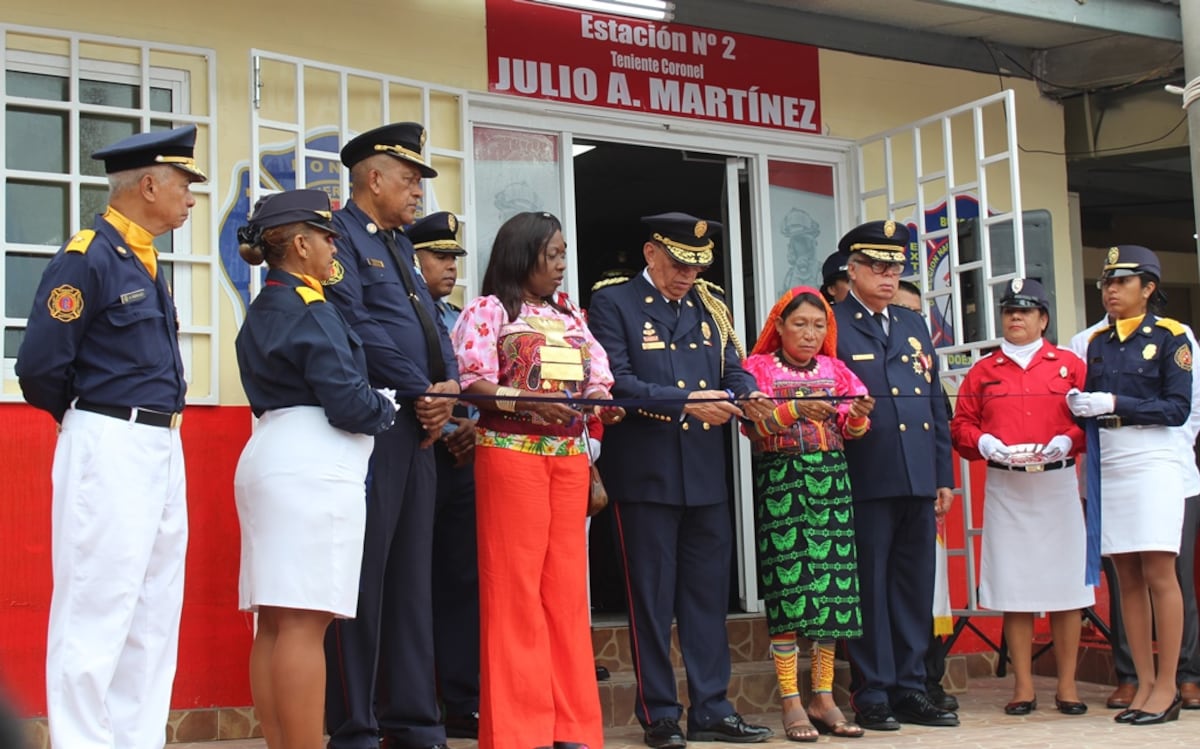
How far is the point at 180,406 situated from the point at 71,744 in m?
0.96

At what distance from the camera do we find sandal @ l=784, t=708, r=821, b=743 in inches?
208

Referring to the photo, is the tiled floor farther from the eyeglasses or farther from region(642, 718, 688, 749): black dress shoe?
the eyeglasses

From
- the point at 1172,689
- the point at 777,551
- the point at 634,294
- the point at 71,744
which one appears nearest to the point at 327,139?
the point at 634,294

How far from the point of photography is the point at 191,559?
5.44 meters

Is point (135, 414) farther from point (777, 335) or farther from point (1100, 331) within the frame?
point (1100, 331)

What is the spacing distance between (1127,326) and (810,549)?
183cm

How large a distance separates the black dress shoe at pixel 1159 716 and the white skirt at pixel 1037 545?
1.62ft

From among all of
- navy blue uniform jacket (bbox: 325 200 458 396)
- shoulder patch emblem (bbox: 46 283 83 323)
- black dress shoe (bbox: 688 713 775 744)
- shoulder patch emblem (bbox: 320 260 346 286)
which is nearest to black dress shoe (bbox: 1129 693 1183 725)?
black dress shoe (bbox: 688 713 775 744)

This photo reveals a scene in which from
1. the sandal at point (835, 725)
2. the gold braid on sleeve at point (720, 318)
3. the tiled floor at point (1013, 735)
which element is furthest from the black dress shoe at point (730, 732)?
A: the gold braid on sleeve at point (720, 318)

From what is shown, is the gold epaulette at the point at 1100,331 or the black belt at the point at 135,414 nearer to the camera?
the black belt at the point at 135,414

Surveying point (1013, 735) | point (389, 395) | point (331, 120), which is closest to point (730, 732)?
point (1013, 735)

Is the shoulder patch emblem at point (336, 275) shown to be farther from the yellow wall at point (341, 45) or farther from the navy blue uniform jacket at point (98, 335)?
the yellow wall at point (341, 45)

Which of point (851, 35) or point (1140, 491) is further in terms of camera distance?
point (851, 35)

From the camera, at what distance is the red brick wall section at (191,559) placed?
5.15 metres
